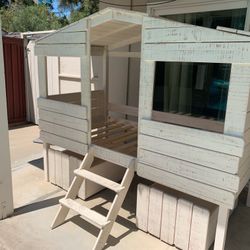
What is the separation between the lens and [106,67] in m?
3.73

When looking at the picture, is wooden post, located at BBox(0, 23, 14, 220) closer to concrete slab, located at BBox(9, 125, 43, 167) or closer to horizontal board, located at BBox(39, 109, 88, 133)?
horizontal board, located at BBox(39, 109, 88, 133)

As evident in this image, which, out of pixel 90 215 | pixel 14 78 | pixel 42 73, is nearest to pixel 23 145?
pixel 14 78

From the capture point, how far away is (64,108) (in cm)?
290

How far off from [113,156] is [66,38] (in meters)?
1.28

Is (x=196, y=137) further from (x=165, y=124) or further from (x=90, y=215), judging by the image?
(x=90, y=215)

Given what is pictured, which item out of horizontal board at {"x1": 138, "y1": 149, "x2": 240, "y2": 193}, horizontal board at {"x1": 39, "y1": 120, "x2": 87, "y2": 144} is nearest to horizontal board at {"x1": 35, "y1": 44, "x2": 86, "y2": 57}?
horizontal board at {"x1": 39, "y1": 120, "x2": 87, "y2": 144}

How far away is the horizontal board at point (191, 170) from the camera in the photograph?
6.26 ft

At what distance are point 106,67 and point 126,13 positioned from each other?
1506 millimetres

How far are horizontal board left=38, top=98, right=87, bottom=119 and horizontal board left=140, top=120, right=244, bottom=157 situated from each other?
2.40ft

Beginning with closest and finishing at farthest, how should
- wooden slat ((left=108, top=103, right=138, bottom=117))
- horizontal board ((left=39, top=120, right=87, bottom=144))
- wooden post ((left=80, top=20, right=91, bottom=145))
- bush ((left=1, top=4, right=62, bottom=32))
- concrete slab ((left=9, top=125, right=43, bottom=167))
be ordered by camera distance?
wooden post ((left=80, top=20, right=91, bottom=145)) → horizontal board ((left=39, top=120, right=87, bottom=144)) → wooden slat ((left=108, top=103, right=138, bottom=117)) → concrete slab ((left=9, top=125, right=43, bottom=167)) → bush ((left=1, top=4, right=62, bottom=32))

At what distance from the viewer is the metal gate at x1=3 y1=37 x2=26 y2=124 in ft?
18.4

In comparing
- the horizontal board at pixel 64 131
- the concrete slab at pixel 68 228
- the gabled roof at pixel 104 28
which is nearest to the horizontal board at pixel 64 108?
the horizontal board at pixel 64 131

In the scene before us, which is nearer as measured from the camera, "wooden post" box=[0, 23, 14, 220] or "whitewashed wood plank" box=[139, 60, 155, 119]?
"whitewashed wood plank" box=[139, 60, 155, 119]

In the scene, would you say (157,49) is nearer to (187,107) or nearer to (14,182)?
(187,107)
